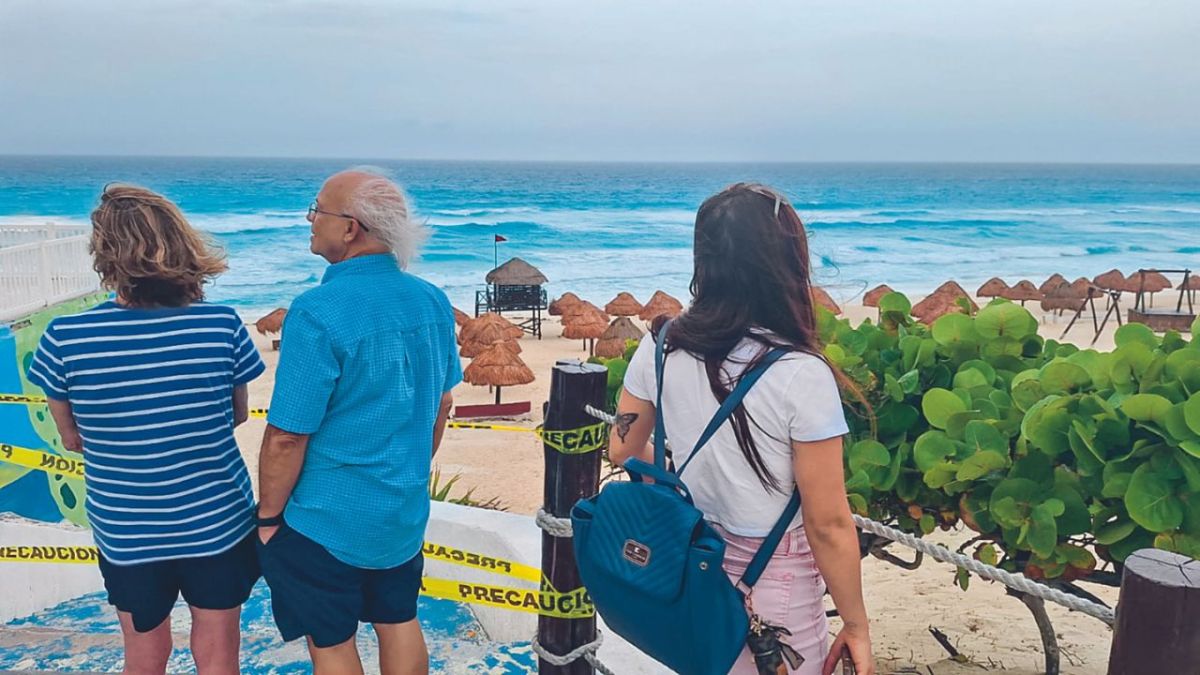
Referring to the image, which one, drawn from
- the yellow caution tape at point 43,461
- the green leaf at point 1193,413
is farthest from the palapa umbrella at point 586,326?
the green leaf at point 1193,413

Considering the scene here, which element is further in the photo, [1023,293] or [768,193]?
[1023,293]

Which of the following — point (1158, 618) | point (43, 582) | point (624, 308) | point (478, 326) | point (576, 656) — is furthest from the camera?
point (624, 308)

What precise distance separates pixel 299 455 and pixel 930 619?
3.31m

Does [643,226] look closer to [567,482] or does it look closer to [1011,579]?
[567,482]

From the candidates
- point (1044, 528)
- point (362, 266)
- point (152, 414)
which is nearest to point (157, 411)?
point (152, 414)

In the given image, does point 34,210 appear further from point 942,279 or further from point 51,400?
point 51,400

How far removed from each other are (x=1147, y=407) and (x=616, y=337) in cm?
1254

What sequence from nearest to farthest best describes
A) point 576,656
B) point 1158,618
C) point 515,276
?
point 1158,618 → point 576,656 → point 515,276

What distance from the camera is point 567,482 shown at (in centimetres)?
244

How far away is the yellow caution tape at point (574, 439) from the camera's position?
2.41 metres

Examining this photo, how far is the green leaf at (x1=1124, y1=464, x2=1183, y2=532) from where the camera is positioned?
2.07m

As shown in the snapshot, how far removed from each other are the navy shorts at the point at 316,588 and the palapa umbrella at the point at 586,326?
13.8 metres

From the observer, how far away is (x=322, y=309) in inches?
79.5

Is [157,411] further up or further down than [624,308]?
further up
